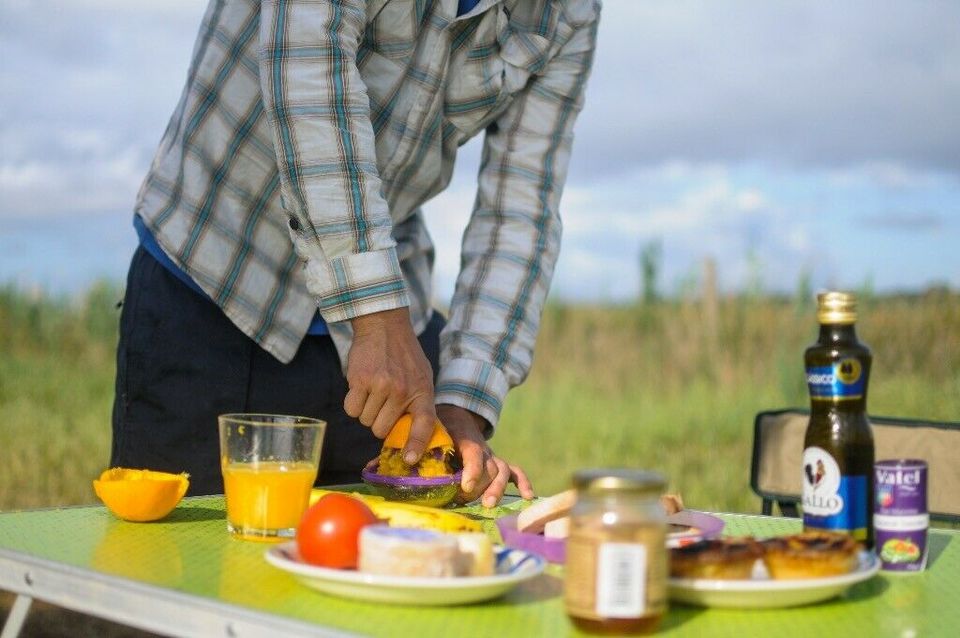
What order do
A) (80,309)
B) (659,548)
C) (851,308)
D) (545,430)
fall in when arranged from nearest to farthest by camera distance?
(659,548)
(851,308)
(545,430)
(80,309)

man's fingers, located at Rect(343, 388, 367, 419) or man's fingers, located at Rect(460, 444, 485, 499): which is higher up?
man's fingers, located at Rect(343, 388, 367, 419)

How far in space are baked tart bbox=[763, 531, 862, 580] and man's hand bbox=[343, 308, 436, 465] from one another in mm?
722

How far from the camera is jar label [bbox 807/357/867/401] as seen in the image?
1.38 metres

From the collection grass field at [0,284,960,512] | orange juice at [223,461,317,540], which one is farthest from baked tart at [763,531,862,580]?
grass field at [0,284,960,512]

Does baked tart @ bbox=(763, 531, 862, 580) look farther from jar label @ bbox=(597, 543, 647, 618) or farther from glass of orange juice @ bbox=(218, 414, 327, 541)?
glass of orange juice @ bbox=(218, 414, 327, 541)

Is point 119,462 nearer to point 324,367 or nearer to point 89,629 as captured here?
point 324,367

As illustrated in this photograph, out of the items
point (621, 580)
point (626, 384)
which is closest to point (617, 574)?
point (621, 580)

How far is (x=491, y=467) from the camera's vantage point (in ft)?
6.68

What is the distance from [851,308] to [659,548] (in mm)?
448

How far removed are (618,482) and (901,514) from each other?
0.57m

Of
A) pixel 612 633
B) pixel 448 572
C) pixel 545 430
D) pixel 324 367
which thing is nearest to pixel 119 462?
pixel 324 367

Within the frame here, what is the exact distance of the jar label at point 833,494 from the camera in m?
1.40

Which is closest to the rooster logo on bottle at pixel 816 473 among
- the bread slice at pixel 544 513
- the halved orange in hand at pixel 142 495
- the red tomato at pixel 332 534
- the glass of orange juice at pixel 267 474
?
the bread slice at pixel 544 513

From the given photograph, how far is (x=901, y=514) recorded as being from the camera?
4.82 feet
